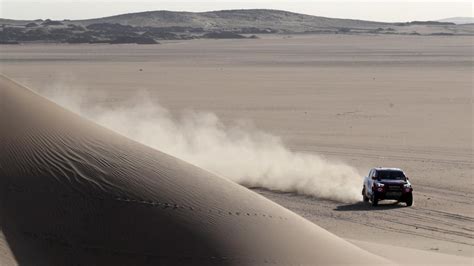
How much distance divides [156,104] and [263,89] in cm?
1026

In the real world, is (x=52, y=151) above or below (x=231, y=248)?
above

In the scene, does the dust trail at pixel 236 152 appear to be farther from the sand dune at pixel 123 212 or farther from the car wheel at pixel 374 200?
the sand dune at pixel 123 212

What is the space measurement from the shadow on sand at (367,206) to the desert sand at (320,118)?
0.04 m

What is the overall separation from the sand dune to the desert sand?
0.05m

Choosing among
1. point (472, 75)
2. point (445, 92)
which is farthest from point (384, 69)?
point (445, 92)

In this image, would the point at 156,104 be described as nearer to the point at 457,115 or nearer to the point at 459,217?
the point at 457,115

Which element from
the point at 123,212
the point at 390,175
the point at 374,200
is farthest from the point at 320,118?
the point at 123,212

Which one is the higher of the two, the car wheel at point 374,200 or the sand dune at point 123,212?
the sand dune at point 123,212

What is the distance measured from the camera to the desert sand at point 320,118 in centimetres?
1570

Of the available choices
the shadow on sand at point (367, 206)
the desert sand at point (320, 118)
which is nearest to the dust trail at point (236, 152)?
the shadow on sand at point (367, 206)

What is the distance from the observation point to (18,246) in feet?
45.0

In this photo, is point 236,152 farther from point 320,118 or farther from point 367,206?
point 320,118

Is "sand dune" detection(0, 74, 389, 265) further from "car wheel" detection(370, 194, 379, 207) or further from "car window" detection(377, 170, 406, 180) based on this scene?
"car window" detection(377, 170, 406, 180)

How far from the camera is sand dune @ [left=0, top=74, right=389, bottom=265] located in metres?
13.8
